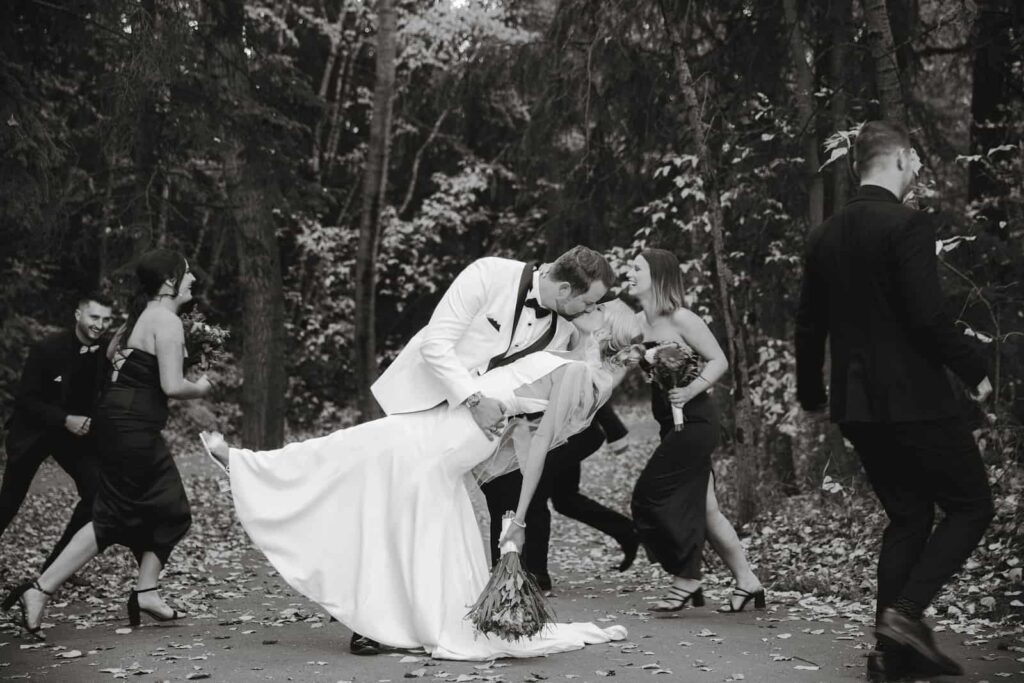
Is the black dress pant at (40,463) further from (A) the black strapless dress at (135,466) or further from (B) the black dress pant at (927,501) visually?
(B) the black dress pant at (927,501)

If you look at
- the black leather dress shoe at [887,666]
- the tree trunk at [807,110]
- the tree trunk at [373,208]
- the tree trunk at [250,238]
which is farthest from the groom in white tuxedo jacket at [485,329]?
the tree trunk at [373,208]

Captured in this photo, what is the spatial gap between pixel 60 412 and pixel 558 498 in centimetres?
367

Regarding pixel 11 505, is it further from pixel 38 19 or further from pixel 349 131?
pixel 349 131

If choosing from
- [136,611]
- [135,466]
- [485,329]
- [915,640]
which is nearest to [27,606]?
[136,611]

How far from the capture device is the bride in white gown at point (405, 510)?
619cm

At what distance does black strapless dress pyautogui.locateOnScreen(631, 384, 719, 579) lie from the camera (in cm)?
759

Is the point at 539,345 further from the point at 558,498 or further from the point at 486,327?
the point at 558,498

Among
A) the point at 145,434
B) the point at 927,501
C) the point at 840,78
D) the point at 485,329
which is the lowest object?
the point at 927,501

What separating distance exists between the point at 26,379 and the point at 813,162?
28.0 ft

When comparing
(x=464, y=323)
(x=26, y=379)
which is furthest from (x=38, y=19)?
(x=464, y=323)

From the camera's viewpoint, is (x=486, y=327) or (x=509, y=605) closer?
(x=509, y=605)

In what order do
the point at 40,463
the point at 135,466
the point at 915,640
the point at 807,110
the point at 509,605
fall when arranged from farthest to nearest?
1. the point at 807,110
2. the point at 40,463
3. the point at 135,466
4. the point at 509,605
5. the point at 915,640

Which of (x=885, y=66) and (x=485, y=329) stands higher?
(x=885, y=66)

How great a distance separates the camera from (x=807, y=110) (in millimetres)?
12391
